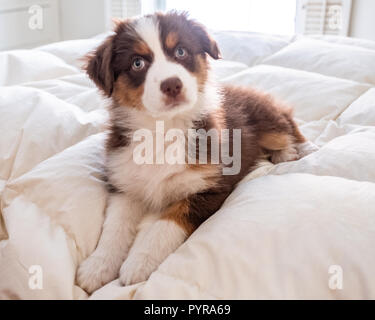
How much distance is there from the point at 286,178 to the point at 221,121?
1.40ft

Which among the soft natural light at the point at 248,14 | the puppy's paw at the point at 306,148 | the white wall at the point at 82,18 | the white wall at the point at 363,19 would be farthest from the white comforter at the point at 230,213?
the white wall at the point at 82,18

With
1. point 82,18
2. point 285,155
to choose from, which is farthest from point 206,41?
point 82,18

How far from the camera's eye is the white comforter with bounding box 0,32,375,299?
1.14 meters

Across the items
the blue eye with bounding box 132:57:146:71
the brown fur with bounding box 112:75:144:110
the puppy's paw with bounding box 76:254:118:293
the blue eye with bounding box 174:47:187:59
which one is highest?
the blue eye with bounding box 174:47:187:59

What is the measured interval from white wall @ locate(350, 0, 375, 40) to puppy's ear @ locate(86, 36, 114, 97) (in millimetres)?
4020

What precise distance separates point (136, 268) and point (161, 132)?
60cm

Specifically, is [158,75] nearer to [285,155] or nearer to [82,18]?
[285,155]

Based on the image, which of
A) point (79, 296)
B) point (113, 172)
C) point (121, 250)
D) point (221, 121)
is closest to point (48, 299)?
point (79, 296)

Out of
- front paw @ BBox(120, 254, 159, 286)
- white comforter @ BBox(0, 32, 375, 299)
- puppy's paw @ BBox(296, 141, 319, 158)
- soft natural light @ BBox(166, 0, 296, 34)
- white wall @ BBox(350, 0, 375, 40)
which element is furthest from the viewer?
soft natural light @ BBox(166, 0, 296, 34)

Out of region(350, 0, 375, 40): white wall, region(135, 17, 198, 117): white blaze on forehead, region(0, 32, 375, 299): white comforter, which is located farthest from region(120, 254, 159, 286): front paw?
region(350, 0, 375, 40): white wall

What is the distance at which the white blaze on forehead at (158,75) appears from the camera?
159 centimetres

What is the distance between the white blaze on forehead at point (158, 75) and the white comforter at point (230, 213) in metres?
0.38

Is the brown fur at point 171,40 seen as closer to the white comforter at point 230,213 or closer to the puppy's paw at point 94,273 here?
the white comforter at point 230,213

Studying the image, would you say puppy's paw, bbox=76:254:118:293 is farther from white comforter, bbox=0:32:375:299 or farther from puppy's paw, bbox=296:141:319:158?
puppy's paw, bbox=296:141:319:158
